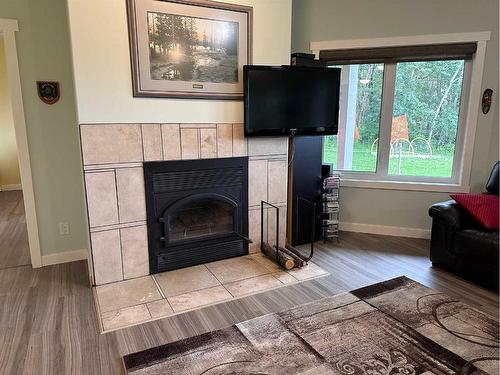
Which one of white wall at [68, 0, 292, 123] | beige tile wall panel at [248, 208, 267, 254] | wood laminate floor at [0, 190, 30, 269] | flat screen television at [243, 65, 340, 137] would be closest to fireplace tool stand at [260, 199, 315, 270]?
beige tile wall panel at [248, 208, 267, 254]

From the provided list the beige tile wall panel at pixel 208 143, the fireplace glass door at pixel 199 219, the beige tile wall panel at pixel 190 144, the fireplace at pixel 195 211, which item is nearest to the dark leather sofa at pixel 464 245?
the fireplace at pixel 195 211

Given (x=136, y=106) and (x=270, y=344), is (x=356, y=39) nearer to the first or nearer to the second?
(x=136, y=106)

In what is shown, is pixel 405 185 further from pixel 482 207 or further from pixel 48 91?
pixel 48 91

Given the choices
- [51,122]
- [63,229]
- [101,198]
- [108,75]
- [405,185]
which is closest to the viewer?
[108,75]

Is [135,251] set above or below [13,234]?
above

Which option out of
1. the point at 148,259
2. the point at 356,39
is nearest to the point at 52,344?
the point at 148,259

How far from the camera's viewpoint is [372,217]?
3.90 m

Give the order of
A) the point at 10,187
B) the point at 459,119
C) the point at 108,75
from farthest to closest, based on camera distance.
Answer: the point at 10,187 → the point at 459,119 → the point at 108,75

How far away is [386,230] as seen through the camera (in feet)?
12.7

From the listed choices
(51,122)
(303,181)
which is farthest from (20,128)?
(303,181)

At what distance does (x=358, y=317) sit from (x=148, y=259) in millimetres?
1685

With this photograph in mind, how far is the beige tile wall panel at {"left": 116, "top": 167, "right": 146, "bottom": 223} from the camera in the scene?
2.62 m

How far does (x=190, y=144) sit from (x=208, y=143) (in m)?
0.16

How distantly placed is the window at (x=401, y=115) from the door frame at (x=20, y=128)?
2834 millimetres
